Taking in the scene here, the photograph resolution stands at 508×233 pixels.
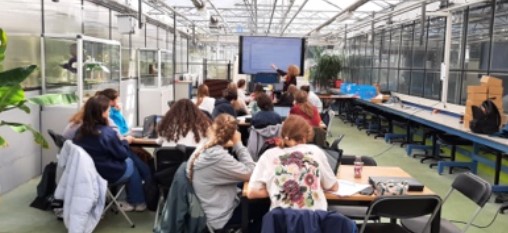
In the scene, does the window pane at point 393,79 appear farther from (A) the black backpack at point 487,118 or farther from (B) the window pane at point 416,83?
(A) the black backpack at point 487,118

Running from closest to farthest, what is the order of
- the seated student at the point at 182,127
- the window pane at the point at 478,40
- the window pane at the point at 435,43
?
the seated student at the point at 182,127
the window pane at the point at 478,40
the window pane at the point at 435,43

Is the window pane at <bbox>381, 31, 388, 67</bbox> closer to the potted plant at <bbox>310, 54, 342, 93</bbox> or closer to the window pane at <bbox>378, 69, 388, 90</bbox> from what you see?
the window pane at <bbox>378, 69, 388, 90</bbox>

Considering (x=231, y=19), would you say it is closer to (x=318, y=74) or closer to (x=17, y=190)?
(x=318, y=74)

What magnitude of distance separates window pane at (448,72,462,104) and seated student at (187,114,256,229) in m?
6.12

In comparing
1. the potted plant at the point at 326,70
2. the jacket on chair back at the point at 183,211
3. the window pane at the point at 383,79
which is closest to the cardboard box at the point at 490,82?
the jacket on chair back at the point at 183,211

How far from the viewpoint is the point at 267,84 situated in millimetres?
10188

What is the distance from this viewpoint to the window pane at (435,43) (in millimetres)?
9312

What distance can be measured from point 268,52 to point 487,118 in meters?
5.54

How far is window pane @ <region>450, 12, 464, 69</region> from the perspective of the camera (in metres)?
8.41

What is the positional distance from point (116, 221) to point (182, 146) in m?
1.05

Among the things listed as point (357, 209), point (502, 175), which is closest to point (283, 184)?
point (357, 209)

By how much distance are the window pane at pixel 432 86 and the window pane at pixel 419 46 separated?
526mm

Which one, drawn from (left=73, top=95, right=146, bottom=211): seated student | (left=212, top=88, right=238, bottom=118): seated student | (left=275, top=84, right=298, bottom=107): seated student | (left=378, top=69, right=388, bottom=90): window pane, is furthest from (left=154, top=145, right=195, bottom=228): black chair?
(left=378, top=69, right=388, bottom=90): window pane

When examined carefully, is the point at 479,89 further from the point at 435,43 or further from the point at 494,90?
the point at 435,43
